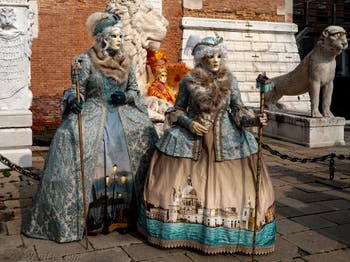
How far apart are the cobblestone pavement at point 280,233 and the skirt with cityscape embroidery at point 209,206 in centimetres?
12

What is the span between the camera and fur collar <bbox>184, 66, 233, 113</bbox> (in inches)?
138

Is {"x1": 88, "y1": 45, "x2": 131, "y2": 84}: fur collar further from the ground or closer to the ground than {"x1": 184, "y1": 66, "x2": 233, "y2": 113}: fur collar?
further from the ground

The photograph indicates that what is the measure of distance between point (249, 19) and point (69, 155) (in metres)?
10.5

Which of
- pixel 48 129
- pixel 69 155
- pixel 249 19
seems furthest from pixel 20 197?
pixel 249 19

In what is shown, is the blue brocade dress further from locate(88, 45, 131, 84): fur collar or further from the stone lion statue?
the stone lion statue

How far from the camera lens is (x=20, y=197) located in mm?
5164

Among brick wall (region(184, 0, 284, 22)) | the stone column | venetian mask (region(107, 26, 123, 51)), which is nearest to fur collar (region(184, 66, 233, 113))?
venetian mask (region(107, 26, 123, 51))

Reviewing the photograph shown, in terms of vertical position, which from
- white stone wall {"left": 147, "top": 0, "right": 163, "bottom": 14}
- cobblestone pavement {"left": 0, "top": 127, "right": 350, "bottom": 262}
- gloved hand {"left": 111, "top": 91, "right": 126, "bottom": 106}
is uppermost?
white stone wall {"left": 147, "top": 0, "right": 163, "bottom": 14}

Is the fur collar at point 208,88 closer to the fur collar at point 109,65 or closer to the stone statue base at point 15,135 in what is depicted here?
→ the fur collar at point 109,65

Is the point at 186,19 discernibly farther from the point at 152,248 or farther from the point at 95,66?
the point at 152,248

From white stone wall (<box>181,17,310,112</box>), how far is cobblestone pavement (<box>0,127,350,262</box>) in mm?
6548

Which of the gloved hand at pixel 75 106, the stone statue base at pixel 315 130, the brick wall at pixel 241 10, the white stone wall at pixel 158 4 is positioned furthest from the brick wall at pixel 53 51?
the gloved hand at pixel 75 106

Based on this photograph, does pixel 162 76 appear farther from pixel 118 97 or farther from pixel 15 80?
pixel 118 97

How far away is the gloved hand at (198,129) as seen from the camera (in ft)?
11.3
